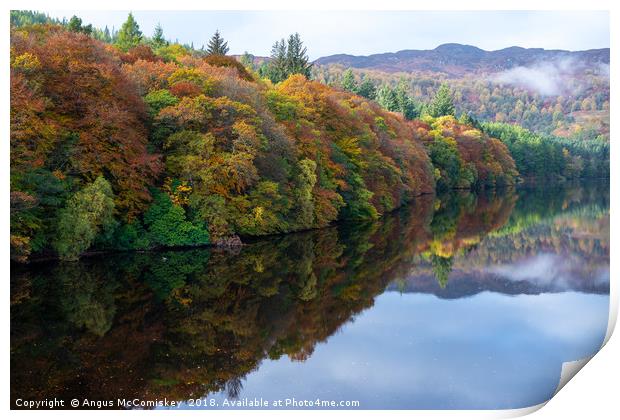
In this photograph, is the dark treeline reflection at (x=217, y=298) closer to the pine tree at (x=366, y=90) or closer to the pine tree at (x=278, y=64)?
the pine tree at (x=278, y=64)

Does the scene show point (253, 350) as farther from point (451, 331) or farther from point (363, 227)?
point (363, 227)

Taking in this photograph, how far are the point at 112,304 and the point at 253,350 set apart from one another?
22.1 feet

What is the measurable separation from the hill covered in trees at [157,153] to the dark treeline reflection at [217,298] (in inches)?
67.3

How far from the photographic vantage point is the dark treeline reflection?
48.1 feet

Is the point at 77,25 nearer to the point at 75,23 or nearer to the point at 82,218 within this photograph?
the point at 75,23

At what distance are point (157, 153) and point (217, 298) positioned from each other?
13.2 meters

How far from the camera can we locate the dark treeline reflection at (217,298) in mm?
14656

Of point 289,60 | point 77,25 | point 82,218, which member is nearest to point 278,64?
point 289,60

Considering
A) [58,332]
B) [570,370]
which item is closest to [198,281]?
[58,332]

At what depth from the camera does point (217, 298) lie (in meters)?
22.5

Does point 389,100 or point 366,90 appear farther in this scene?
point 366,90

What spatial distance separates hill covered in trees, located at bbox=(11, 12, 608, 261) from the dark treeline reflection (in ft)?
5.61

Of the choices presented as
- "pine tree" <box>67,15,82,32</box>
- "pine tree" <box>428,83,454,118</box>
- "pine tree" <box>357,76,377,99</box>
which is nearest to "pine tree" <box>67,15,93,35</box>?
"pine tree" <box>67,15,82,32</box>

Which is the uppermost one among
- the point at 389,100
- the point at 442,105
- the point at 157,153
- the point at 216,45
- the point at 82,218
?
the point at 216,45
